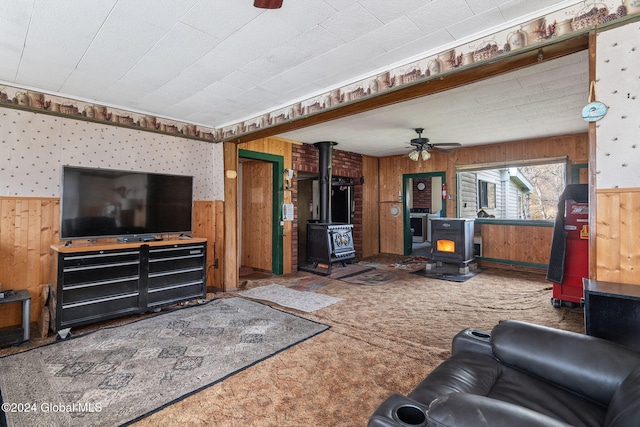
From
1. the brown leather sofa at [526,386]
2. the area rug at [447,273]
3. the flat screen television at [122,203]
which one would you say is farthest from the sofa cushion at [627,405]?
the area rug at [447,273]

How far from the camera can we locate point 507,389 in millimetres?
1375

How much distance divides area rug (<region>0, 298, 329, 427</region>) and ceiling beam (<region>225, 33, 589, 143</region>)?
2285 millimetres

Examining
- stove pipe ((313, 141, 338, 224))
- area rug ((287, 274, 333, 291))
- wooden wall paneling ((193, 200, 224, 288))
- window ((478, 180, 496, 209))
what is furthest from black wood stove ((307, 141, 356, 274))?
window ((478, 180, 496, 209))

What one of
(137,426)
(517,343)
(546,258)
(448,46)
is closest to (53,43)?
(137,426)

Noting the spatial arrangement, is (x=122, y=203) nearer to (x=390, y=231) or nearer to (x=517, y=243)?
(x=390, y=231)

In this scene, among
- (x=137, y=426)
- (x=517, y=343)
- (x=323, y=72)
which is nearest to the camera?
(x=517, y=343)

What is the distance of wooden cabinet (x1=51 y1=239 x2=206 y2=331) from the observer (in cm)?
310

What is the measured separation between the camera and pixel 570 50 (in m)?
2.04

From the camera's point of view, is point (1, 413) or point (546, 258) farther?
point (546, 258)

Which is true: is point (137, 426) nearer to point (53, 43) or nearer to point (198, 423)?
point (198, 423)

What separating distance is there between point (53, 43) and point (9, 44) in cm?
33

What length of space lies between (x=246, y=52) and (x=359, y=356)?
266 cm

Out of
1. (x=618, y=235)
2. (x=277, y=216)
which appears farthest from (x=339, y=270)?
(x=618, y=235)

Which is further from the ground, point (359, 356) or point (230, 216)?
point (230, 216)
